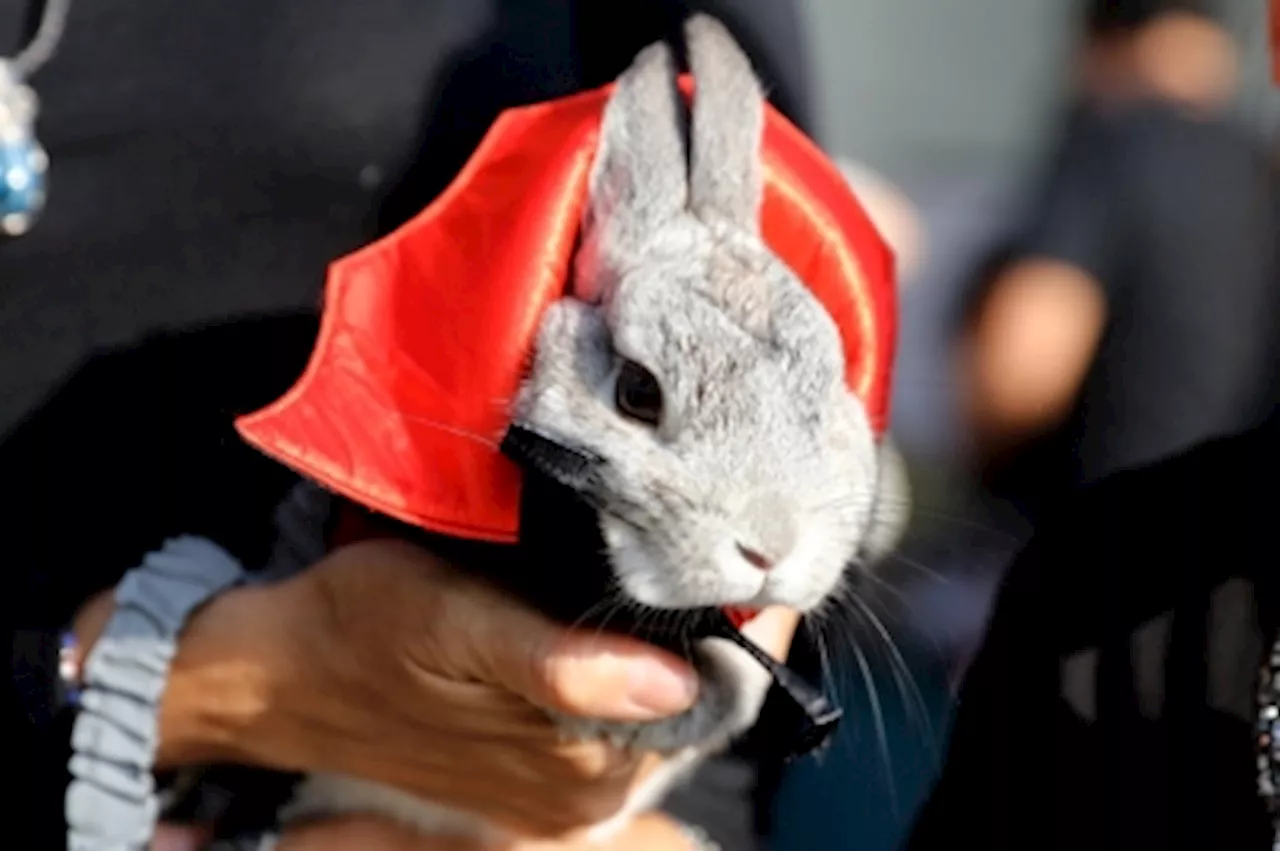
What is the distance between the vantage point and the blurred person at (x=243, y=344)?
1.48 ft

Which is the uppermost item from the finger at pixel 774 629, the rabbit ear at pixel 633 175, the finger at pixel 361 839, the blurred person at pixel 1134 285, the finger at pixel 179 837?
the rabbit ear at pixel 633 175

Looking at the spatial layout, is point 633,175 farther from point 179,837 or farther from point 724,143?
point 179,837

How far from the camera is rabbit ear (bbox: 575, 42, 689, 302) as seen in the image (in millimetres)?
392

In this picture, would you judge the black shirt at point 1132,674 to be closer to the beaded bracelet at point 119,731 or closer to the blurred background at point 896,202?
the blurred background at point 896,202

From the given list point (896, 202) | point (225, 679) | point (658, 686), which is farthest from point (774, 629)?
point (896, 202)

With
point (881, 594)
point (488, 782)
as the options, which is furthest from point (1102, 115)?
point (488, 782)

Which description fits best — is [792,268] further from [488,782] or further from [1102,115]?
[1102,115]

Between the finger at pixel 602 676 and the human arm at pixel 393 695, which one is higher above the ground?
the finger at pixel 602 676

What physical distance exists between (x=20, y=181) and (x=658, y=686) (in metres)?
0.23

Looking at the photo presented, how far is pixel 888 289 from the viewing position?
43 cm

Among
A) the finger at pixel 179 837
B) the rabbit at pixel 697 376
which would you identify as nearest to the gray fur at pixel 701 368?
the rabbit at pixel 697 376

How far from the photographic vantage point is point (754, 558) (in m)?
0.37

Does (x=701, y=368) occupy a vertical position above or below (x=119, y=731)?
above

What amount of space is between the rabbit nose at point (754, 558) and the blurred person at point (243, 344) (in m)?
0.10
